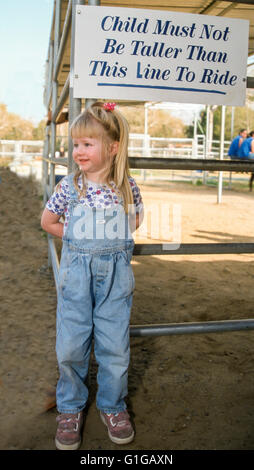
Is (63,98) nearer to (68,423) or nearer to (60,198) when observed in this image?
(60,198)

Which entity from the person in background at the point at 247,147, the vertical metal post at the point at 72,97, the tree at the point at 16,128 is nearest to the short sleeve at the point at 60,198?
the vertical metal post at the point at 72,97

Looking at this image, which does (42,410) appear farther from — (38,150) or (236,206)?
(38,150)

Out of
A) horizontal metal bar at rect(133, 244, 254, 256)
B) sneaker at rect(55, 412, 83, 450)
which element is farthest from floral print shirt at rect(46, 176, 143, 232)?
sneaker at rect(55, 412, 83, 450)

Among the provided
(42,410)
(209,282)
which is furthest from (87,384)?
(209,282)

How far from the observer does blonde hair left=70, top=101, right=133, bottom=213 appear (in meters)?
1.62

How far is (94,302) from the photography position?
67.4 inches

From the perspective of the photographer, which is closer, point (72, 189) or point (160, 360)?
point (72, 189)

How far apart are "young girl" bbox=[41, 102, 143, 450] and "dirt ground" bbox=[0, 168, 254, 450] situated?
135 mm

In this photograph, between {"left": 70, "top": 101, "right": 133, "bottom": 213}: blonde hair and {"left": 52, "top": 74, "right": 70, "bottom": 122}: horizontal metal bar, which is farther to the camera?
{"left": 52, "top": 74, "right": 70, "bottom": 122}: horizontal metal bar

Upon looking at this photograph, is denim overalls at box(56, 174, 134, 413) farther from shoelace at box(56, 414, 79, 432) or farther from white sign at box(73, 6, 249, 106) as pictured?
white sign at box(73, 6, 249, 106)

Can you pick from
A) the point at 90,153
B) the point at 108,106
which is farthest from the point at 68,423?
the point at 108,106

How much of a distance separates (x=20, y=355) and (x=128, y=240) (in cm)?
102

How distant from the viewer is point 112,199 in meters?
1.67

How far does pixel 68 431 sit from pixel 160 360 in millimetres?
821
